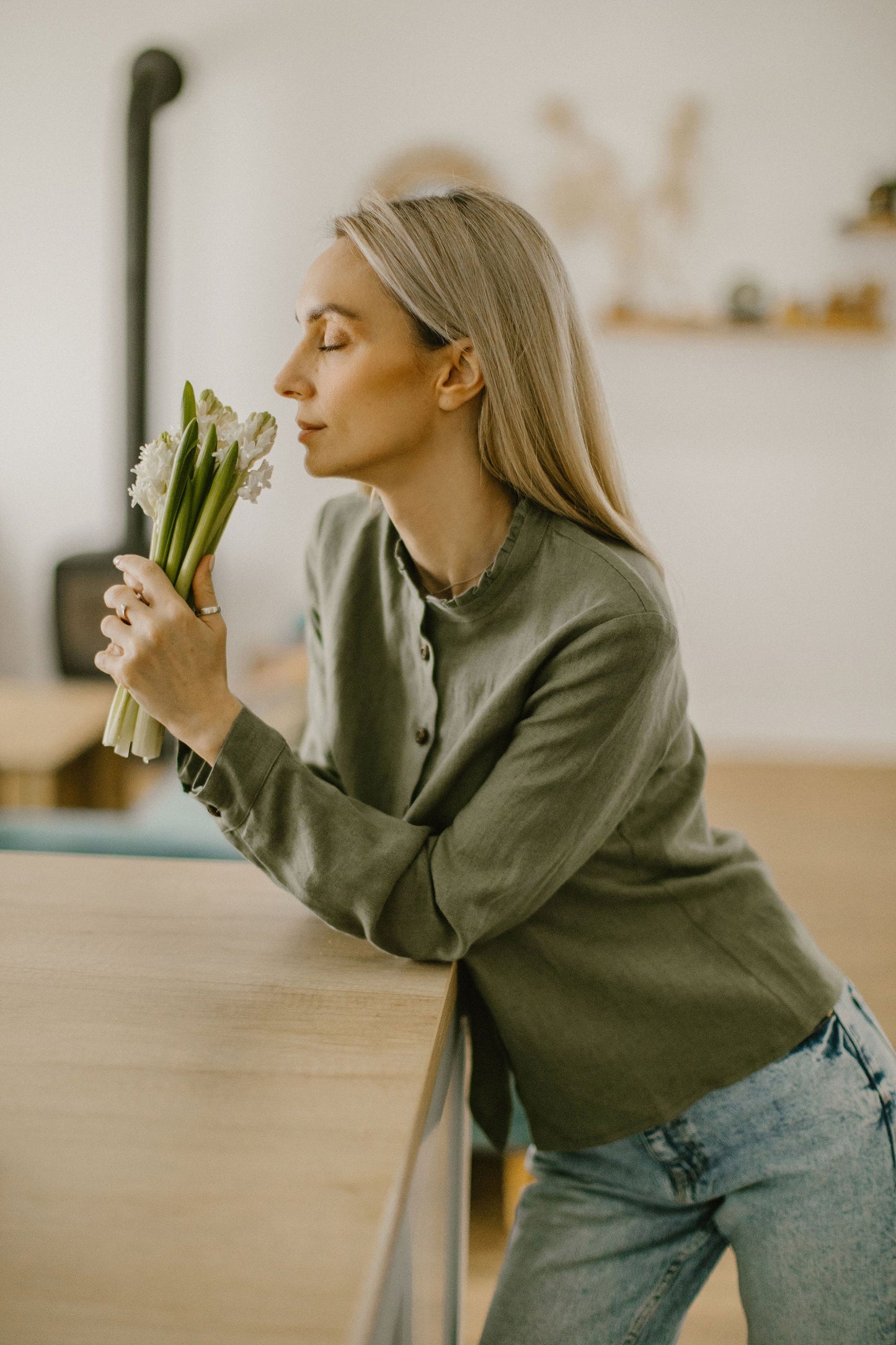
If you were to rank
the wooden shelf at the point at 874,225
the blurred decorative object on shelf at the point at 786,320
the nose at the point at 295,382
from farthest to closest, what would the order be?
the blurred decorative object on shelf at the point at 786,320, the wooden shelf at the point at 874,225, the nose at the point at 295,382

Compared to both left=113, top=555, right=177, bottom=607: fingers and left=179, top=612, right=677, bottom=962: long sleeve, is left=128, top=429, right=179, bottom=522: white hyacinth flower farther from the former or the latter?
left=179, top=612, right=677, bottom=962: long sleeve

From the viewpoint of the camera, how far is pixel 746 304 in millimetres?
4363

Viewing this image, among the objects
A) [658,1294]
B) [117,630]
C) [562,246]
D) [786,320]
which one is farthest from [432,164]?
[658,1294]

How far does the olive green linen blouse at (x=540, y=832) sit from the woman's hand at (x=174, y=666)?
0.9 inches

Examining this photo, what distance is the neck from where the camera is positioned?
1.03m

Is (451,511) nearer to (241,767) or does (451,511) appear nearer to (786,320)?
(241,767)

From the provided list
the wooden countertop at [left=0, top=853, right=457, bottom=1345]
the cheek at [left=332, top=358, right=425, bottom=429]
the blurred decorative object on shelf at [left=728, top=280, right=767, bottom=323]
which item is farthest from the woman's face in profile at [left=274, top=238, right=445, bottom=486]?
the blurred decorative object on shelf at [left=728, top=280, right=767, bottom=323]

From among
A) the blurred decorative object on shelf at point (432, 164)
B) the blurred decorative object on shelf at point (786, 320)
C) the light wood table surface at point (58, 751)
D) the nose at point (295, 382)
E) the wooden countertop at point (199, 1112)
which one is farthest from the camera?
the blurred decorative object on shelf at point (432, 164)

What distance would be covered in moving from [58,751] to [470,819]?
213cm

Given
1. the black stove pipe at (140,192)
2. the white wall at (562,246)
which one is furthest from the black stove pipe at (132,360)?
the white wall at (562,246)

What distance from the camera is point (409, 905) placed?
0.88 metres

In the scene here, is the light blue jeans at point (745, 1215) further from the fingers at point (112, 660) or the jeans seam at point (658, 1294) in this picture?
the fingers at point (112, 660)

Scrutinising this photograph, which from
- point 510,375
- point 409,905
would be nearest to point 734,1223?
point 409,905

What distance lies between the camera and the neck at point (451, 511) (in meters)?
1.03
